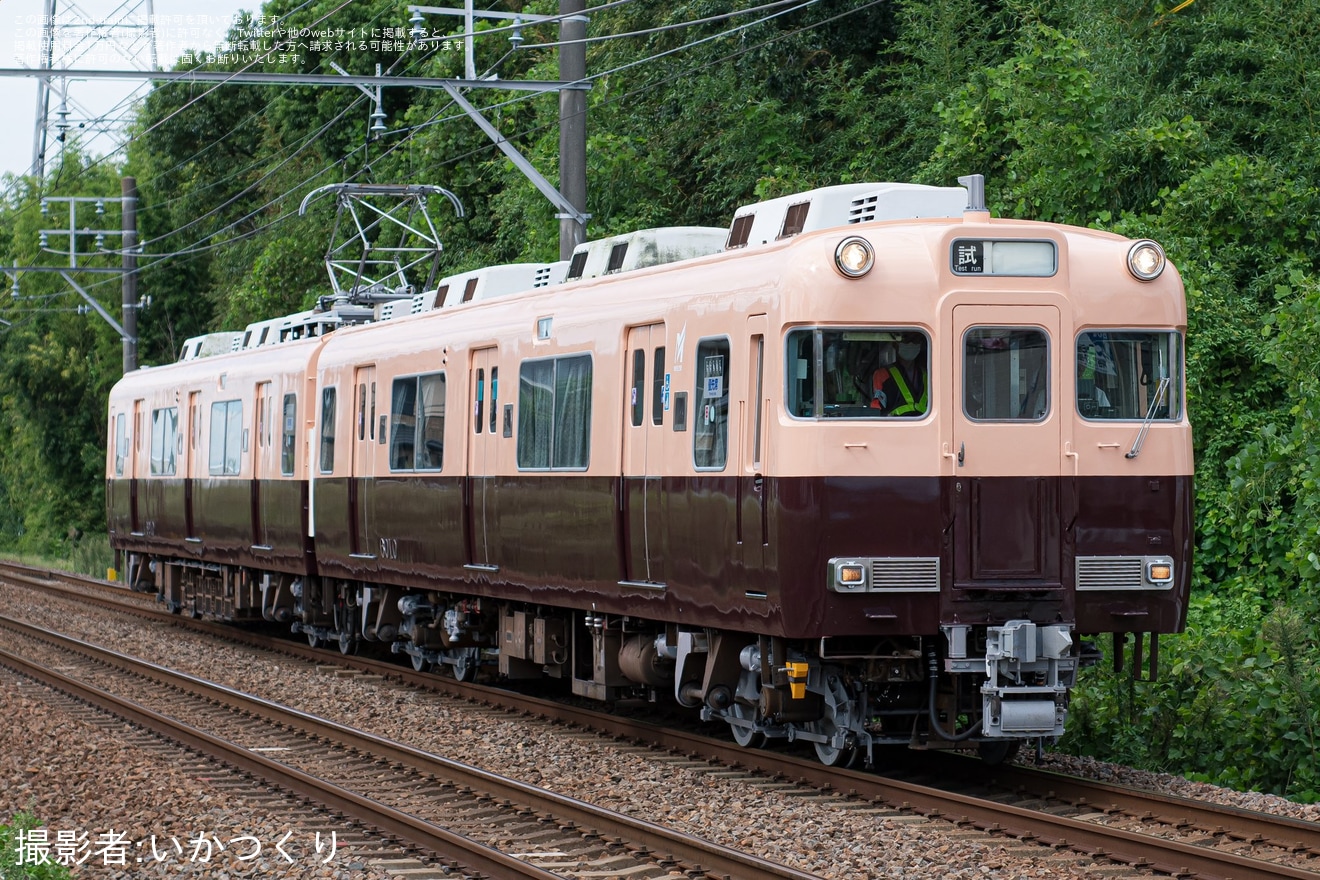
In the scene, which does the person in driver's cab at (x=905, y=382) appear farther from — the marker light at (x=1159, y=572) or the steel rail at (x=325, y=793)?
the steel rail at (x=325, y=793)

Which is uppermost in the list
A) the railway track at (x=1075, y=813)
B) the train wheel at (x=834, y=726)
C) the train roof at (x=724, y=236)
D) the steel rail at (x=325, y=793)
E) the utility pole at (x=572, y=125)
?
the utility pole at (x=572, y=125)

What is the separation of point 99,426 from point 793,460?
134ft

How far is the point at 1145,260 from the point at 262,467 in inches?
472

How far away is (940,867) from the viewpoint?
816cm

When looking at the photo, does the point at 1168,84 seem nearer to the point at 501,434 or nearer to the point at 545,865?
the point at 501,434

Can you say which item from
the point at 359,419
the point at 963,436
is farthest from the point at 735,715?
the point at 359,419

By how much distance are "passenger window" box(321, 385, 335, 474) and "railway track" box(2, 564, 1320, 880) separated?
22.0ft

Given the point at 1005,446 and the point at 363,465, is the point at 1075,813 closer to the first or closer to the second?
the point at 1005,446

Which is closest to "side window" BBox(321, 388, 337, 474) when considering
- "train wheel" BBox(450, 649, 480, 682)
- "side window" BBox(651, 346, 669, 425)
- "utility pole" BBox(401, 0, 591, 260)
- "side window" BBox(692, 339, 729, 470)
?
"train wheel" BBox(450, 649, 480, 682)

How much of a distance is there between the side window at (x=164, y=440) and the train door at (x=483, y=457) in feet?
34.1

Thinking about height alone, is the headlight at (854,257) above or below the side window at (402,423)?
above

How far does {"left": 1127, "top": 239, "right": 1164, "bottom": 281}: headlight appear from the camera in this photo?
10.3m

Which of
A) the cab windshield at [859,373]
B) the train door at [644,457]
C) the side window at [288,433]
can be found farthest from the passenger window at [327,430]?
the cab windshield at [859,373]

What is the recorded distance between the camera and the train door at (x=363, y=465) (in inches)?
658
